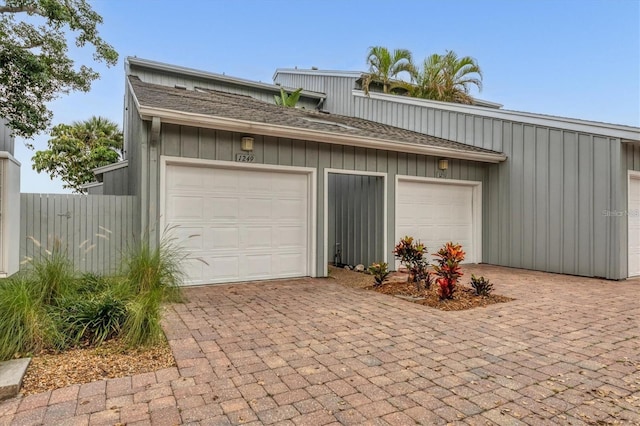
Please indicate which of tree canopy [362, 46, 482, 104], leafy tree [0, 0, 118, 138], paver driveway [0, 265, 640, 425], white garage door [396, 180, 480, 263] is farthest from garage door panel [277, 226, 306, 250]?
tree canopy [362, 46, 482, 104]

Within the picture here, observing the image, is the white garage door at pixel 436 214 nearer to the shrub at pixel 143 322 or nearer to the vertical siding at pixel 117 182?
the shrub at pixel 143 322

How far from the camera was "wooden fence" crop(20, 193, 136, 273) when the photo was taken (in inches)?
231

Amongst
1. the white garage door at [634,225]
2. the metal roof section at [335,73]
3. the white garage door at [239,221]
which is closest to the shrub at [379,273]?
the white garage door at [239,221]

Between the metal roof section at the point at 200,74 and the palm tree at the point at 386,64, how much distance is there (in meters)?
2.20

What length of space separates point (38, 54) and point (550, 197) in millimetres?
11873

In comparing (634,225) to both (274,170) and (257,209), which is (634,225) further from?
(257,209)

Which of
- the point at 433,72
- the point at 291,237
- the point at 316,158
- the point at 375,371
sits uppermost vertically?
the point at 433,72

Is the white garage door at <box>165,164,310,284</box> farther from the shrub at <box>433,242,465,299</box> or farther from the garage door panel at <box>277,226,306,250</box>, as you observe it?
the shrub at <box>433,242,465,299</box>

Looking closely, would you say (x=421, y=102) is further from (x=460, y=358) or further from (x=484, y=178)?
(x=460, y=358)

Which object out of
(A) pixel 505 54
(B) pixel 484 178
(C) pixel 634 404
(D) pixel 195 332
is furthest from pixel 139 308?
(A) pixel 505 54

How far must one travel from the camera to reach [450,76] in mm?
13547

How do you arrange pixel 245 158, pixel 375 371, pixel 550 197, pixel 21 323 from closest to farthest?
pixel 375 371
pixel 21 323
pixel 245 158
pixel 550 197

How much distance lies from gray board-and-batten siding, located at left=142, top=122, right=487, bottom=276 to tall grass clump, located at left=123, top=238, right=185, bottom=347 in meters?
1.74

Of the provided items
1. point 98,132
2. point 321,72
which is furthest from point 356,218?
point 98,132
